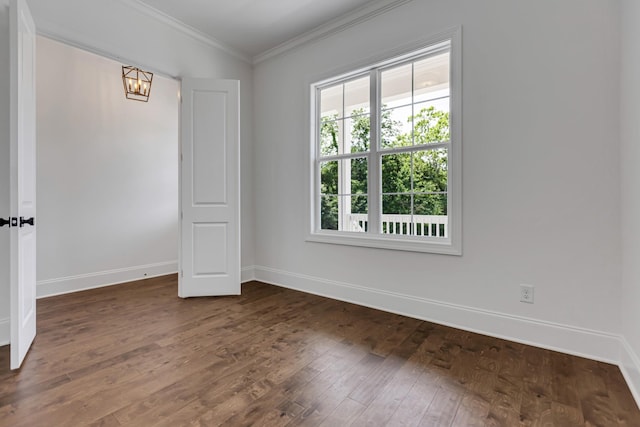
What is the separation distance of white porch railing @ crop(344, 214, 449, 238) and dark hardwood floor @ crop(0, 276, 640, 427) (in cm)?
79

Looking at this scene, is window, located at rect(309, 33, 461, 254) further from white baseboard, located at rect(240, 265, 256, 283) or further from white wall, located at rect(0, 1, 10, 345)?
white wall, located at rect(0, 1, 10, 345)

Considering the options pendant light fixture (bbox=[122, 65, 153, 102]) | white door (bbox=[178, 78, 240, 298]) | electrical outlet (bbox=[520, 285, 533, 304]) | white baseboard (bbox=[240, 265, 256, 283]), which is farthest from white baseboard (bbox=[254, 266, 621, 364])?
pendant light fixture (bbox=[122, 65, 153, 102])

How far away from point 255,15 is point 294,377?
11.0 feet

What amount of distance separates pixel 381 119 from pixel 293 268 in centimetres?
197

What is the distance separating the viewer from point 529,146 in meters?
2.31

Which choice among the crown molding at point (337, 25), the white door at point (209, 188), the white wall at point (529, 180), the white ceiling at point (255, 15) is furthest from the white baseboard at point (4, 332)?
the crown molding at point (337, 25)

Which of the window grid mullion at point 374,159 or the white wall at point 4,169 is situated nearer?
the white wall at point 4,169

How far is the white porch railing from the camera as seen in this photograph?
2.87 metres

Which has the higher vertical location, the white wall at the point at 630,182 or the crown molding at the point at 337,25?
the crown molding at the point at 337,25

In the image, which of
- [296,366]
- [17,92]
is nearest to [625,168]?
[296,366]

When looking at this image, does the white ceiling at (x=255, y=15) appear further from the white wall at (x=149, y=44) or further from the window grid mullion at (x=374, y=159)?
the window grid mullion at (x=374, y=159)

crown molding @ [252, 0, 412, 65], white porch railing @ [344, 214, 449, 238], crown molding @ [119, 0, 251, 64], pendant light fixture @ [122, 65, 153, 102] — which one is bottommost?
white porch railing @ [344, 214, 449, 238]

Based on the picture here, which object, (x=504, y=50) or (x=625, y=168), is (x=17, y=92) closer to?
(x=504, y=50)

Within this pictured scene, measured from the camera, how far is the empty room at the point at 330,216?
5.83 ft
